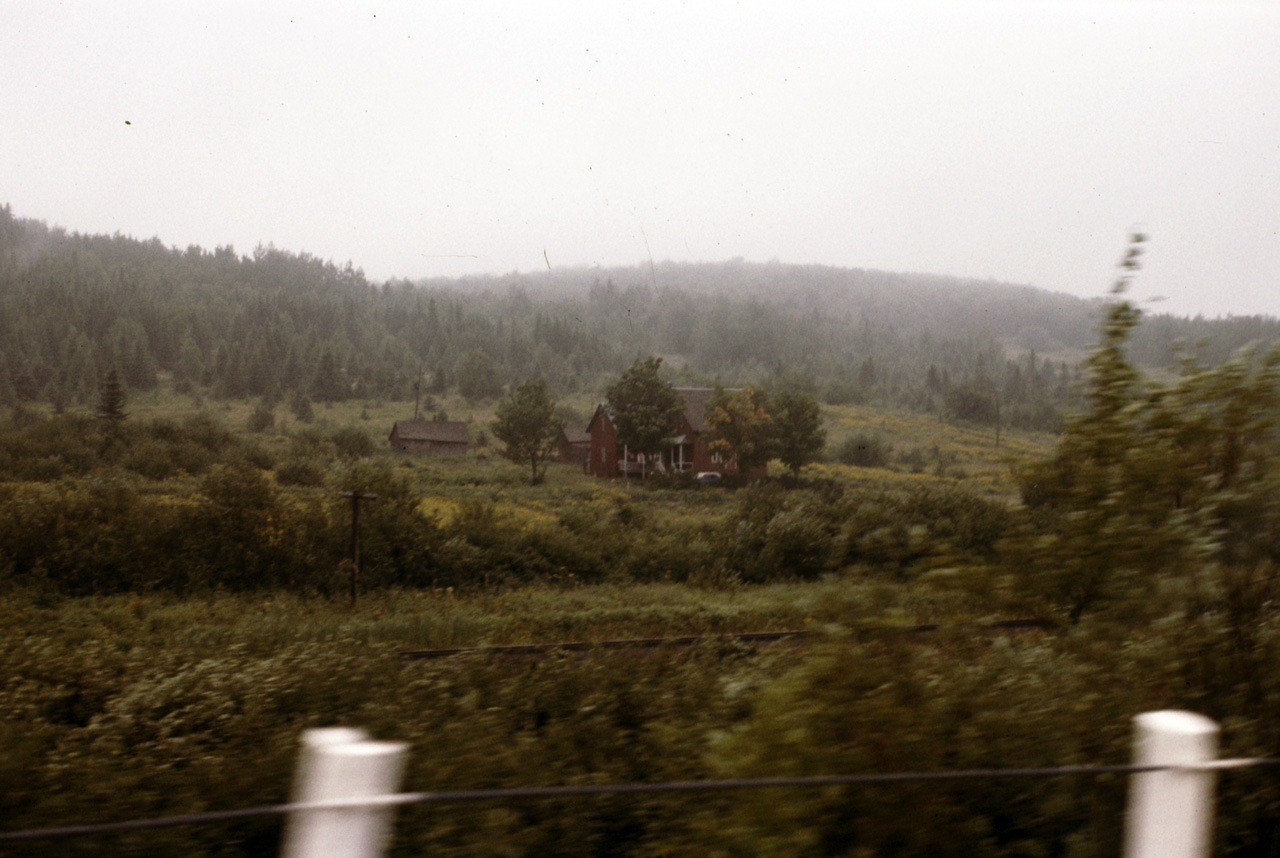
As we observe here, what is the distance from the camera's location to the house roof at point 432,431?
62344 mm

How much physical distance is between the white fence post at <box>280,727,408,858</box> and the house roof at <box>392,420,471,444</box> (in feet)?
206

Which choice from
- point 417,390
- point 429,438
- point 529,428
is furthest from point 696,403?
point 417,390

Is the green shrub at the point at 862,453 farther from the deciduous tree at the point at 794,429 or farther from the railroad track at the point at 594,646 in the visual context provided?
the railroad track at the point at 594,646

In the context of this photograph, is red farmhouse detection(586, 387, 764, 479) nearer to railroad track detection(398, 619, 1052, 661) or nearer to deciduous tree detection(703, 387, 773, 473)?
deciduous tree detection(703, 387, 773, 473)

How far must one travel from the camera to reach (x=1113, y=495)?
3.95 m

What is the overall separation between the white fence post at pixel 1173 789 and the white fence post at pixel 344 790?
1.89m

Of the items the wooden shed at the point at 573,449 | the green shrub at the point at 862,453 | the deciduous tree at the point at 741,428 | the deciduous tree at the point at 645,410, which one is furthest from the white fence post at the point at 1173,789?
the green shrub at the point at 862,453

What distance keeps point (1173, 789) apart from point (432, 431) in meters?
63.9

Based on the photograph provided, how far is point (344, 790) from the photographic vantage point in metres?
1.61

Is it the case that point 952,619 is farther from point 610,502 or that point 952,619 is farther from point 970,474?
point 970,474

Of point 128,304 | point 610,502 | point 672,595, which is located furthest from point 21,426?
point 128,304

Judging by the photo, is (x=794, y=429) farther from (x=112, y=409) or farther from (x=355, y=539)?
(x=112, y=409)

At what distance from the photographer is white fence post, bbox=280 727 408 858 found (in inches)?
63.2

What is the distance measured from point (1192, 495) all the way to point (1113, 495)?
2.07 ft
